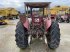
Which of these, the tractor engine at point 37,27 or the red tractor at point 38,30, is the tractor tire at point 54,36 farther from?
the tractor engine at point 37,27

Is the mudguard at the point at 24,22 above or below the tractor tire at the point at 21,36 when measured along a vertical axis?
above

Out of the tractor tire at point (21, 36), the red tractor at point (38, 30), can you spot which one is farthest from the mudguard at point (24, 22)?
the tractor tire at point (21, 36)

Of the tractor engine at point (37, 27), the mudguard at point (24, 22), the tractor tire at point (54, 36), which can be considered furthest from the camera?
the mudguard at point (24, 22)

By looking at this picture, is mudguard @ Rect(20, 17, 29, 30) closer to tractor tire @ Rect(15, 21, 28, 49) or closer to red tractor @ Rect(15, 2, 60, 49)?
red tractor @ Rect(15, 2, 60, 49)

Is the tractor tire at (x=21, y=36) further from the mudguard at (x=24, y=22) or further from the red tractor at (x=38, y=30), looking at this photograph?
the mudguard at (x=24, y=22)

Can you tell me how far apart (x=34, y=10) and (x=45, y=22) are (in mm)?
1491

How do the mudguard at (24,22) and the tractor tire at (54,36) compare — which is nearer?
the tractor tire at (54,36)

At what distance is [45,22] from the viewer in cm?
788

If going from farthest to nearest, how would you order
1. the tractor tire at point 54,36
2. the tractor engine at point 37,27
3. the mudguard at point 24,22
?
the mudguard at point 24,22 → the tractor engine at point 37,27 → the tractor tire at point 54,36

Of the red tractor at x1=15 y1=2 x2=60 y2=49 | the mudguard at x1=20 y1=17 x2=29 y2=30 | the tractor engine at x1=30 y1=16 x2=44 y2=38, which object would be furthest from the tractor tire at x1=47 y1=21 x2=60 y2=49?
the mudguard at x1=20 y1=17 x2=29 y2=30

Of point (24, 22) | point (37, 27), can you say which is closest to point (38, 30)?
point (37, 27)

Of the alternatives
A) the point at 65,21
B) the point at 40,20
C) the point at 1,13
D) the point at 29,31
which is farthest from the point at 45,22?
the point at 1,13

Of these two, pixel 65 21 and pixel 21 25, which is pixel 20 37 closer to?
pixel 21 25

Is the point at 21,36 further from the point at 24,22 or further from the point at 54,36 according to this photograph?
the point at 54,36
